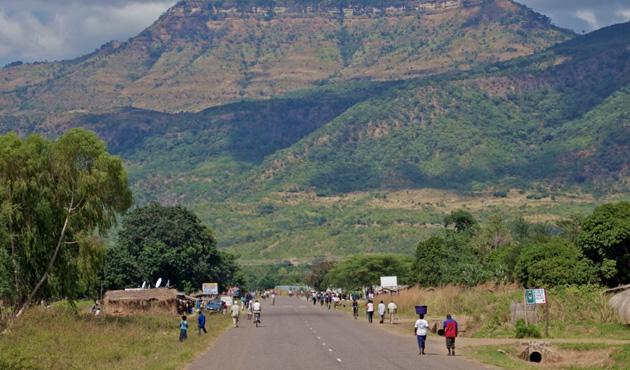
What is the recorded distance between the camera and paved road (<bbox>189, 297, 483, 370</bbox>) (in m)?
37.5

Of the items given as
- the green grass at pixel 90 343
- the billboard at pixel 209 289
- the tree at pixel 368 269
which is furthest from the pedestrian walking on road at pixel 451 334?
the tree at pixel 368 269

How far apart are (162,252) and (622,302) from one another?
7800cm

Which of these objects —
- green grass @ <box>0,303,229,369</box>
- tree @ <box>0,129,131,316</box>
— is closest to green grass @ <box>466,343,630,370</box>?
green grass @ <box>0,303,229,369</box>

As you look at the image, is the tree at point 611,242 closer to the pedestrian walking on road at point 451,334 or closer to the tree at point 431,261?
the pedestrian walking on road at point 451,334

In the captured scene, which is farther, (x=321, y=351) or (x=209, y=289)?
(x=209, y=289)

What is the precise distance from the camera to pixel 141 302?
80812 millimetres

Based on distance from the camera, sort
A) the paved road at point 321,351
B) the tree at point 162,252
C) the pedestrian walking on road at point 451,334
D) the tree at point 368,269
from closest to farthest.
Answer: the paved road at point 321,351, the pedestrian walking on road at point 451,334, the tree at point 162,252, the tree at point 368,269

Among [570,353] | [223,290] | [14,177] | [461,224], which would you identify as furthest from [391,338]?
[223,290]

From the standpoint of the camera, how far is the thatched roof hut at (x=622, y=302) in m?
50.8

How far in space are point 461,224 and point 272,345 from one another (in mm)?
96489

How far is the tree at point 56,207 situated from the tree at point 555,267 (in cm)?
2534

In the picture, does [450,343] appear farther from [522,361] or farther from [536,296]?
[536,296]

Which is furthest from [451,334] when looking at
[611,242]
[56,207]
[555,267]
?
[56,207]

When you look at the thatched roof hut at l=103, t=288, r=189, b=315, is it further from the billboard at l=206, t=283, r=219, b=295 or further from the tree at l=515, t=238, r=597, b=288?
the billboard at l=206, t=283, r=219, b=295
